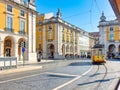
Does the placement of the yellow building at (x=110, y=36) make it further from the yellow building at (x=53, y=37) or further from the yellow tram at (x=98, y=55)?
the yellow tram at (x=98, y=55)

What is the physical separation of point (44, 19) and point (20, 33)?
2385cm

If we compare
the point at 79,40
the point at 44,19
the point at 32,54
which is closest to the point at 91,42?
the point at 79,40

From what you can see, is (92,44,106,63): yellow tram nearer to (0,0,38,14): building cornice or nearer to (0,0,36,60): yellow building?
(0,0,36,60): yellow building

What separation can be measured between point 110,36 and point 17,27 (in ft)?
120

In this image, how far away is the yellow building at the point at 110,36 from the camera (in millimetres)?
61097

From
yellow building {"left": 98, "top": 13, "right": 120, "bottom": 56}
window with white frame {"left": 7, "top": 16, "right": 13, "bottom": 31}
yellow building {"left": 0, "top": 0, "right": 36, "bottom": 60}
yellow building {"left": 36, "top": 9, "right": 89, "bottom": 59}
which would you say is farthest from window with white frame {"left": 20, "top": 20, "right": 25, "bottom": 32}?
yellow building {"left": 98, "top": 13, "right": 120, "bottom": 56}

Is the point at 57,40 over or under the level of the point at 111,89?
over

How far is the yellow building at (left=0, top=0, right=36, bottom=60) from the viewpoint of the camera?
32438 mm

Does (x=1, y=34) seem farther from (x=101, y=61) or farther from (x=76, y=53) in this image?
(x=76, y=53)

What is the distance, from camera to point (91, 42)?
96.9m

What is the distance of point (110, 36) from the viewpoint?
6253cm

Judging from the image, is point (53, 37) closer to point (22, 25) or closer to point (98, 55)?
point (22, 25)

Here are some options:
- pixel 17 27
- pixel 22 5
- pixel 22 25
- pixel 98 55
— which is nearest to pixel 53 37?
pixel 22 25

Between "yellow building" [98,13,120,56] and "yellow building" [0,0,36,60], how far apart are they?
99.0ft
